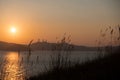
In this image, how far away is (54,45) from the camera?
23.9 feet

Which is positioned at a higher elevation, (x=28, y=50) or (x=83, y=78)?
(x=28, y=50)

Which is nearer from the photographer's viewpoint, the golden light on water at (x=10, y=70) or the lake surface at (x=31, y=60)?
the lake surface at (x=31, y=60)

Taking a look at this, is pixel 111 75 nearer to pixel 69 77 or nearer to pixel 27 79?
pixel 69 77

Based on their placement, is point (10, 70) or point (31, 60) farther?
point (10, 70)

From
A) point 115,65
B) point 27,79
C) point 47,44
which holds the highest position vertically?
point 47,44

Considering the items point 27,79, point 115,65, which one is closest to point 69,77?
point 115,65

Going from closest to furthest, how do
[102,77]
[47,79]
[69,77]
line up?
[102,77] → [69,77] → [47,79]

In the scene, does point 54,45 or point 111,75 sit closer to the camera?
point 111,75

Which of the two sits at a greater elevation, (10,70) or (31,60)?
(31,60)

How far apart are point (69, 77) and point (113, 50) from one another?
2.49 metres

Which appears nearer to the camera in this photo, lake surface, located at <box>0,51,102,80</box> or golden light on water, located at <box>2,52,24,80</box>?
lake surface, located at <box>0,51,102,80</box>

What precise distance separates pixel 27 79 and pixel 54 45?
1.24 m

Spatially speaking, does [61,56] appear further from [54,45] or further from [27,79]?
[27,79]

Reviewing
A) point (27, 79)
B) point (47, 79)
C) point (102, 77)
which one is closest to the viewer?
point (102, 77)
